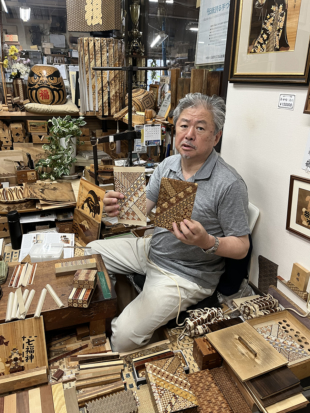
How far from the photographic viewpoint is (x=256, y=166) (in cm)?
185

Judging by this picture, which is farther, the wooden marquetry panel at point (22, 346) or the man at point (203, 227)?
the man at point (203, 227)

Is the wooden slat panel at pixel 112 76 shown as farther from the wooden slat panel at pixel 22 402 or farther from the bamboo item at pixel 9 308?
the wooden slat panel at pixel 22 402

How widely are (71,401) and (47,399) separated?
89 millimetres

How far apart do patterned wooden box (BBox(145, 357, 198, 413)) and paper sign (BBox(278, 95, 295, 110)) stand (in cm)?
138

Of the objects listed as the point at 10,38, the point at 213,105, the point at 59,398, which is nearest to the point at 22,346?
the point at 59,398

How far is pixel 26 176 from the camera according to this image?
2.76 meters

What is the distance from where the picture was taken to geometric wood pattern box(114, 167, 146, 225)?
169cm

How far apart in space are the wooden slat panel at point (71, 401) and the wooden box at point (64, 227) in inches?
58.0

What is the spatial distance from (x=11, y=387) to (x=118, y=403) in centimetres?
43

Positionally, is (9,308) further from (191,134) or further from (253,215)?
(253,215)

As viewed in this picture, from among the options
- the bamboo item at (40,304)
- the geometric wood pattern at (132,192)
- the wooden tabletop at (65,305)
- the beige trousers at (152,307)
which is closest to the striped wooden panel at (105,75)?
the geometric wood pattern at (132,192)

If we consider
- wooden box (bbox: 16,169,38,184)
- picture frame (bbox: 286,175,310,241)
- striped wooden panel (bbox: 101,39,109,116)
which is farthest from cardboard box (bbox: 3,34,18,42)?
picture frame (bbox: 286,175,310,241)

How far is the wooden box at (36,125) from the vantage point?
129 inches

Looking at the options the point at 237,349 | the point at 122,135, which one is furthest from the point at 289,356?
the point at 122,135
